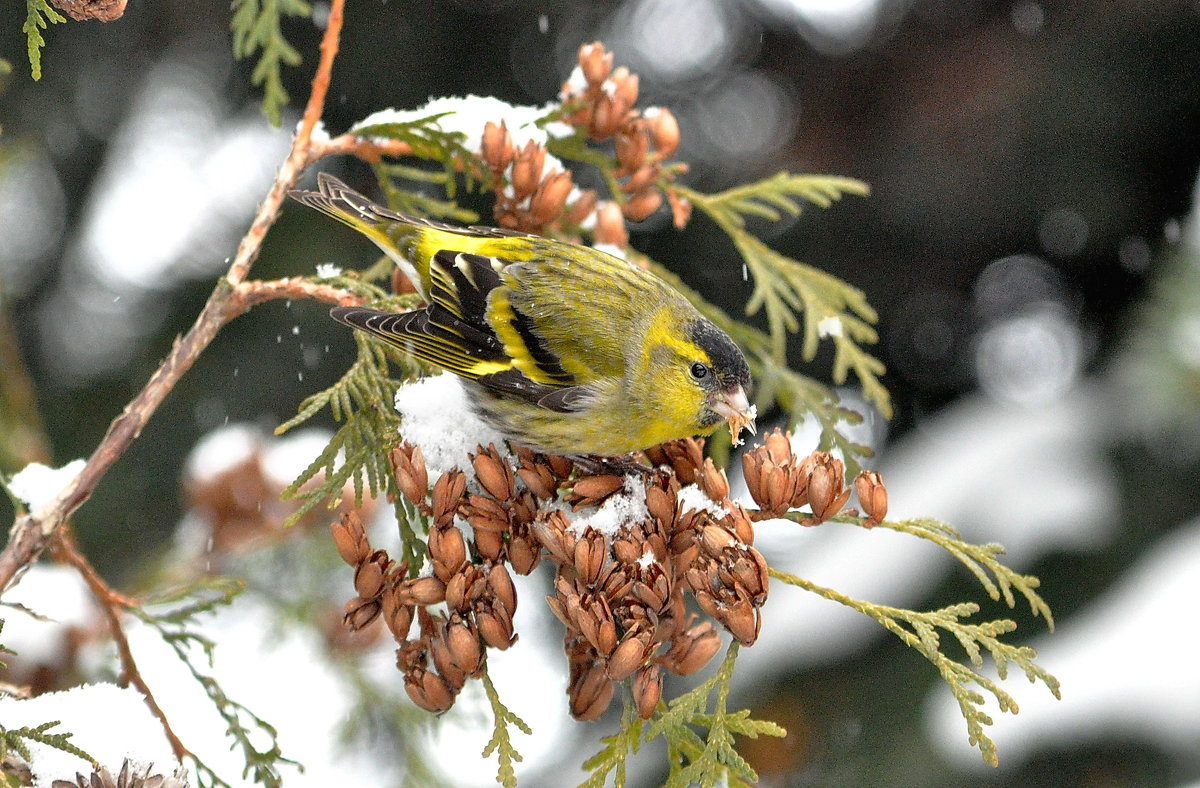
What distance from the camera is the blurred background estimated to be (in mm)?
2854

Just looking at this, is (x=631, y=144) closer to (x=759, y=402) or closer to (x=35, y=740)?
(x=759, y=402)

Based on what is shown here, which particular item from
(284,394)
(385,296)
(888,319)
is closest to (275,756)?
(385,296)

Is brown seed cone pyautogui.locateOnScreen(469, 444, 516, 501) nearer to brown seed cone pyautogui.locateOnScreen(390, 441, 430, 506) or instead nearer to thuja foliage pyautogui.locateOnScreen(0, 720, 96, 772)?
brown seed cone pyautogui.locateOnScreen(390, 441, 430, 506)

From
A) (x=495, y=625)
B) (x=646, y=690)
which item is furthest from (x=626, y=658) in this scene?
(x=495, y=625)

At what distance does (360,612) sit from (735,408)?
0.72m

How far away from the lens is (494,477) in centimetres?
146

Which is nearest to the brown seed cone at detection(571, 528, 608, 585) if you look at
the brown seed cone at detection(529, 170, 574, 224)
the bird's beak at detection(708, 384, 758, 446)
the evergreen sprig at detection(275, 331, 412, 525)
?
the evergreen sprig at detection(275, 331, 412, 525)

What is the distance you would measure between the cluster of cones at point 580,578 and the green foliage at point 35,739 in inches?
14.1

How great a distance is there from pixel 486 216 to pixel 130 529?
4.27ft

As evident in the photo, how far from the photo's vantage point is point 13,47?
8.61ft

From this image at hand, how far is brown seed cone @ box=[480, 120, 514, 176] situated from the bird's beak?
530 mm

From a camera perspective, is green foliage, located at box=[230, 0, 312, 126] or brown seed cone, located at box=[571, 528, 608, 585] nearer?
brown seed cone, located at box=[571, 528, 608, 585]

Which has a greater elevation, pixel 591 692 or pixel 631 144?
pixel 631 144

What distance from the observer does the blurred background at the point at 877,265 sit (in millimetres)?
2854
